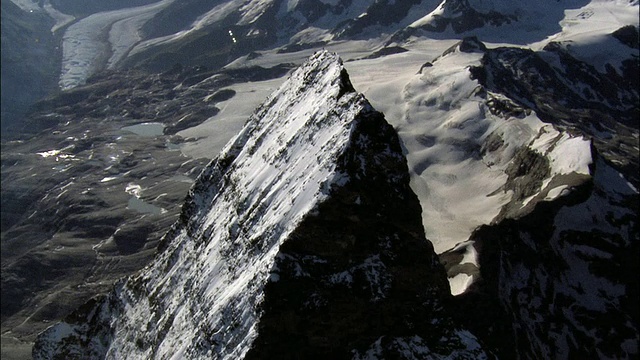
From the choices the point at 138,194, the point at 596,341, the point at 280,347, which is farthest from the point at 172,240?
the point at 138,194

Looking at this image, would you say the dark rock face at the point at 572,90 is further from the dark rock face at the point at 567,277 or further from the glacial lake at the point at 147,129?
the glacial lake at the point at 147,129

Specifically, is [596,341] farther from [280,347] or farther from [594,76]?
[594,76]

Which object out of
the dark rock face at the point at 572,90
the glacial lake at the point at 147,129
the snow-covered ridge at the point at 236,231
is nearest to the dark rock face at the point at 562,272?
the snow-covered ridge at the point at 236,231

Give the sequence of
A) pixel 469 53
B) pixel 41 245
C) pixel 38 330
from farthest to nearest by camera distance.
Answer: pixel 469 53 → pixel 41 245 → pixel 38 330

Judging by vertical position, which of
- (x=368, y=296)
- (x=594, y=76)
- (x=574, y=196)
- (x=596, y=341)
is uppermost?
(x=368, y=296)

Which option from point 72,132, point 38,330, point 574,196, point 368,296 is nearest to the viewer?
point 368,296

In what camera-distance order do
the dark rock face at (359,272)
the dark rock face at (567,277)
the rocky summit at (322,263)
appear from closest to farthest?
the dark rock face at (359,272) → the rocky summit at (322,263) → the dark rock face at (567,277)
